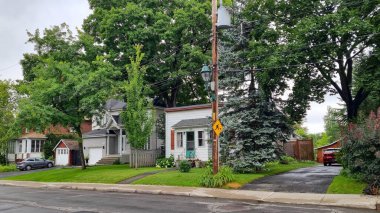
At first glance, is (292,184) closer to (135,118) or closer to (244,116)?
(244,116)

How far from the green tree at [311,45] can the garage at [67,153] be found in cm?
2878

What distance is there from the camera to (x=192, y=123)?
27484mm

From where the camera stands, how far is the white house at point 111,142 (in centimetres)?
3394

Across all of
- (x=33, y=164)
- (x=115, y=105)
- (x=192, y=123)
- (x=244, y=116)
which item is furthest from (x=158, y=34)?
(x=33, y=164)

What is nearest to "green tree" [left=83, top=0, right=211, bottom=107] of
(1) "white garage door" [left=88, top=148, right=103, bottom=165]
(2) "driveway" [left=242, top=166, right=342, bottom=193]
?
(1) "white garage door" [left=88, top=148, right=103, bottom=165]

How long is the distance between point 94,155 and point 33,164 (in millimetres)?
8149

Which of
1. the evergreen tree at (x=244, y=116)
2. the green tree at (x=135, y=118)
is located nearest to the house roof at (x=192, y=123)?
the green tree at (x=135, y=118)

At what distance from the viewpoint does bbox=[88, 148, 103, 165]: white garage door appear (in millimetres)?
37938

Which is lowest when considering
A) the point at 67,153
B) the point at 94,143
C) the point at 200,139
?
the point at 67,153

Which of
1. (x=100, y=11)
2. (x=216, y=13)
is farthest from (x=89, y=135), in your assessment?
(x=216, y=13)

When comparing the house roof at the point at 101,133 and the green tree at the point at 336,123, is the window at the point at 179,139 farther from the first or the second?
the green tree at the point at 336,123

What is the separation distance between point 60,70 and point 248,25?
51.5 feet

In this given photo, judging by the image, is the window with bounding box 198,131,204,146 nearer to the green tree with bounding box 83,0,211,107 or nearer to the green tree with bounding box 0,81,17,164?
the green tree with bounding box 83,0,211,107

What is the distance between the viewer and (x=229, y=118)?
70.2 feet
